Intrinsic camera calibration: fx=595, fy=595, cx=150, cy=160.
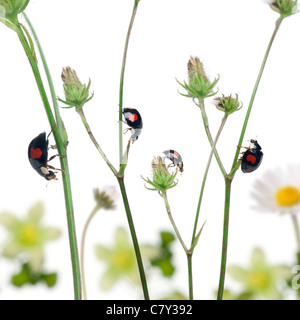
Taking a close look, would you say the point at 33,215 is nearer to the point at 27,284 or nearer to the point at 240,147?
the point at 27,284

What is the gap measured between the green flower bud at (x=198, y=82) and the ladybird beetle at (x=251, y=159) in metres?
0.08

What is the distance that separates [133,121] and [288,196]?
0.79ft

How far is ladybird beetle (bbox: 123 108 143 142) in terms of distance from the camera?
649mm

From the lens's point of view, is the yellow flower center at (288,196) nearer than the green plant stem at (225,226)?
No

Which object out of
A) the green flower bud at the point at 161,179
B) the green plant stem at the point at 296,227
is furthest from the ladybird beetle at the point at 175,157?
the green plant stem at the point at 296,227

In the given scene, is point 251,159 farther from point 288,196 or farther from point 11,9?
point 11,9

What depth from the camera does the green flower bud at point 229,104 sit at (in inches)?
25.0

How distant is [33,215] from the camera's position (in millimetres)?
803

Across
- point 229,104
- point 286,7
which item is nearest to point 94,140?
point 229,104

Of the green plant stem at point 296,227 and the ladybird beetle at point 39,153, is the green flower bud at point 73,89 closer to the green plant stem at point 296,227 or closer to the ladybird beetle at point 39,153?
the ladybird beetle at point 39,153

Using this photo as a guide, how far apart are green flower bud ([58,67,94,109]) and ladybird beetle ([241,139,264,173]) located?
0.59 feet

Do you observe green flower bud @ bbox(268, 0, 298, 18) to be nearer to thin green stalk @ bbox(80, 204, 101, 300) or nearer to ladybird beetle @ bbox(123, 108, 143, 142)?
ladybird beetle @ bbox(123, 108, 143, 142)
